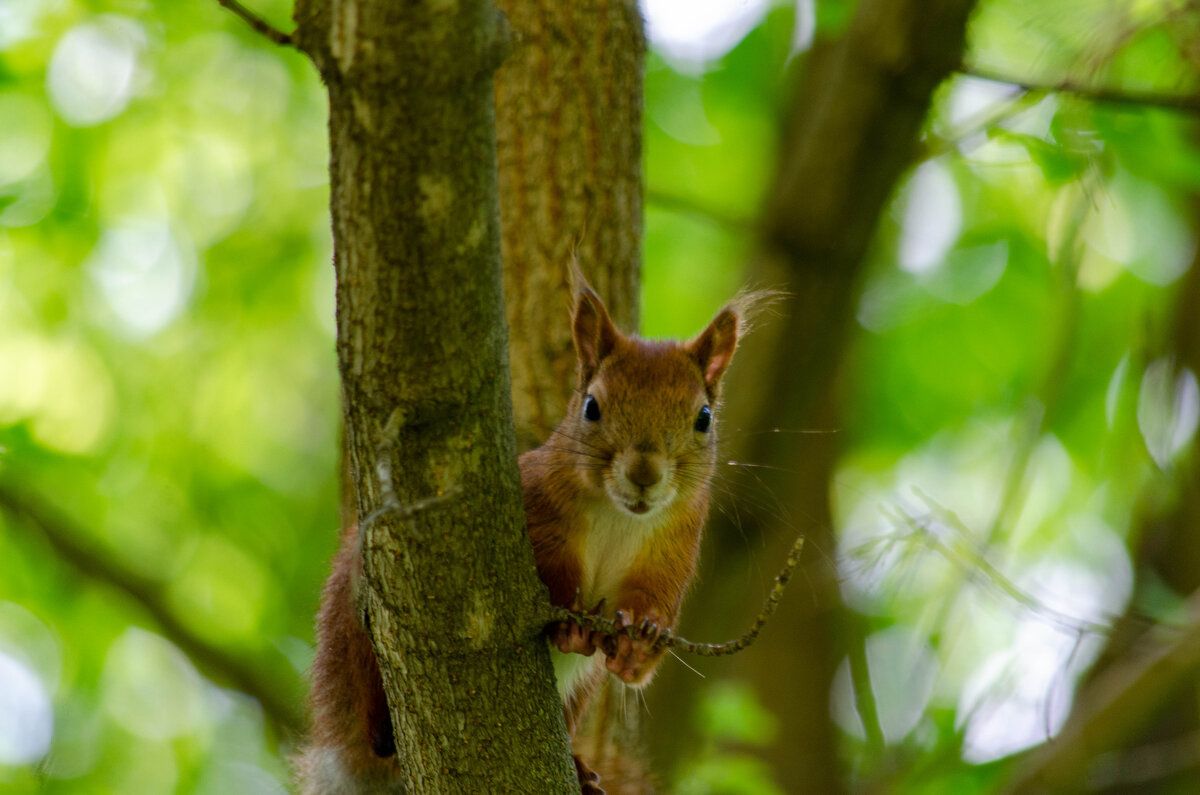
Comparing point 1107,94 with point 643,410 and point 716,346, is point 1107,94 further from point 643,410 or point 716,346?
point 643,410

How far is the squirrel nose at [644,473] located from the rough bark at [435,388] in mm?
514

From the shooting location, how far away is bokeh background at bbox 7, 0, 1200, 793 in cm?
429

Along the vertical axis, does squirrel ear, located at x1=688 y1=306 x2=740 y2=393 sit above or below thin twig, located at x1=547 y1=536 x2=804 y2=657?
above

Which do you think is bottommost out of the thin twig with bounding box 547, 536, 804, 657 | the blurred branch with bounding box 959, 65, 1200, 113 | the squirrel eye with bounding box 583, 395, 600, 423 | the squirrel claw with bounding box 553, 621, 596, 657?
the thin twig with bounding box 547, 536, 804, 657

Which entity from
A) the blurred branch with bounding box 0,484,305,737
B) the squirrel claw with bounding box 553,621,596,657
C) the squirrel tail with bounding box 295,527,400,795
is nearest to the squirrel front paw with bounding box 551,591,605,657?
the squirrel claw with bounding box 553,621,596,657

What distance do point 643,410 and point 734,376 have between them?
142 centimetres

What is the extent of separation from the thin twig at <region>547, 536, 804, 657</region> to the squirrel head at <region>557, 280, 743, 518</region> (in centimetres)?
38

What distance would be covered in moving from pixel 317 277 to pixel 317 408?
970mm

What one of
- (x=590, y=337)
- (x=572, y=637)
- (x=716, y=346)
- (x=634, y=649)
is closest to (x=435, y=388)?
(x=572, y=637)

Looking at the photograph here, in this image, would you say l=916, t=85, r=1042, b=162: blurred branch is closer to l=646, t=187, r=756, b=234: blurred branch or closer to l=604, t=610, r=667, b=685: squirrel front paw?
l=646, t=187, r=756, b=234: blurred branch

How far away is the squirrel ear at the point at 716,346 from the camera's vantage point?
10.8 feet

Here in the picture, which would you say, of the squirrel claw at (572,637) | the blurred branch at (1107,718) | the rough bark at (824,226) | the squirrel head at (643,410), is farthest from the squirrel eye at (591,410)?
the blurred branch at (1107,718)

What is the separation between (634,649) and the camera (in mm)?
2691

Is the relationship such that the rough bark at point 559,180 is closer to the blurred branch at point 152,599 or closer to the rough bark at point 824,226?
the rough bark at point 824,226
